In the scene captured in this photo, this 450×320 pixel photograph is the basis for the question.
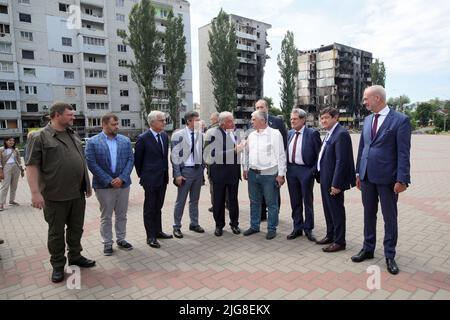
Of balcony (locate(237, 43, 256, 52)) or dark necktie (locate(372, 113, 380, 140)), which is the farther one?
balcony (locate(237, 43, 256, 52))

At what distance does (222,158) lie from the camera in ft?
17.0

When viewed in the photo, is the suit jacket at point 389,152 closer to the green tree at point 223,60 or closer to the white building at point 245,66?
the green tree at point 223,60

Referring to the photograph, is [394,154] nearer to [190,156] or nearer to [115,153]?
[190,156]

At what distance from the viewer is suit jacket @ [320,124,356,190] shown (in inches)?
167

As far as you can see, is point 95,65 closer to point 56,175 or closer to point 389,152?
point 56,175

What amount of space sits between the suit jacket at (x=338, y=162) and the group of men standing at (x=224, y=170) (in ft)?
0.05

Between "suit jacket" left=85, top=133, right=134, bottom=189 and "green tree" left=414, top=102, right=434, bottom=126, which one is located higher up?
"green tree" left=414, top=102, right=434, bottom=126

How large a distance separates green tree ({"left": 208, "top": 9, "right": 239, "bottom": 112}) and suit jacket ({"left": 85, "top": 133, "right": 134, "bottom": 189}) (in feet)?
123

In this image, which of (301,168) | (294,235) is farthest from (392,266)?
(301,168)

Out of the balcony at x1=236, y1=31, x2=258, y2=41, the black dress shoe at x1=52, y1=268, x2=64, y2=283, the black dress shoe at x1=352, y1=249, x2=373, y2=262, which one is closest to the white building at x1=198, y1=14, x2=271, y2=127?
the balcony at x1=236, y1=31, x2=258, y2=41

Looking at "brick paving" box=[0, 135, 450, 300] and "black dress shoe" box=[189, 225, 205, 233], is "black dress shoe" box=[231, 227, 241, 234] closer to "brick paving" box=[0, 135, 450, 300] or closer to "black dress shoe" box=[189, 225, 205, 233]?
"brick paving" box=[0, 135, 450, 300]

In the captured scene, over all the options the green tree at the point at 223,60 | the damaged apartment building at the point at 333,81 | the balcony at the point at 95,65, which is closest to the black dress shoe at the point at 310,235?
the green tree at the point at 223,60

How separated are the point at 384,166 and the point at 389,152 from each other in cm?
18
